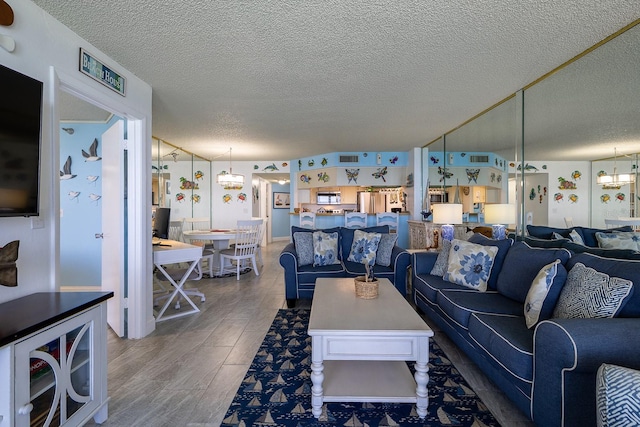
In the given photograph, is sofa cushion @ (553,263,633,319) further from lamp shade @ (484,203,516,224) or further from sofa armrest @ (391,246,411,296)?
sofa armrest @ (391,246,411,296)

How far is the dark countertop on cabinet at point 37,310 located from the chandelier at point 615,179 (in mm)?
4455

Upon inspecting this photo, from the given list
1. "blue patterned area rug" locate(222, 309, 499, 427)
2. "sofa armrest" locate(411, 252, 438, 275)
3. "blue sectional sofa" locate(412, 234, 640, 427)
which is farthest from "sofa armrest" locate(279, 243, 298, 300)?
"blue sectional sofa" locate(412, 234, 640, 427)

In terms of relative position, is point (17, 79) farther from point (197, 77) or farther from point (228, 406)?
point (228, 406)

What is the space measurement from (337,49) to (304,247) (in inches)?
94.4

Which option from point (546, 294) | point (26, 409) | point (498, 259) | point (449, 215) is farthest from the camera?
point (449, 215)

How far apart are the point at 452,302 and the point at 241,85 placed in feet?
9.34

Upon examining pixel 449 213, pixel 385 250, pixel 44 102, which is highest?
pixel 44 102

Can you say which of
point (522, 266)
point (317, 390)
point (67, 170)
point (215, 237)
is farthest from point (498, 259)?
point (67, 170)

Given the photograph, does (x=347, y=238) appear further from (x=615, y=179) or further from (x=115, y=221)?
(x=615, y=179)

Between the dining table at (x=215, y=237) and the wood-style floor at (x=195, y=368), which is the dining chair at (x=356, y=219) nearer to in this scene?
the dining table at (x=215, y=237)

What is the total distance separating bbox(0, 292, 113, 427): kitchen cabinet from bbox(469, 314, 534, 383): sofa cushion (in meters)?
2.22

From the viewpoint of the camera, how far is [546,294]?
1.83 metres

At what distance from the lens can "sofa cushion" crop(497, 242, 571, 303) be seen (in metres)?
2.22

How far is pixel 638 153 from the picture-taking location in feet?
9.02
